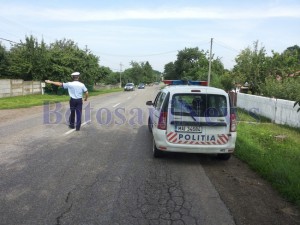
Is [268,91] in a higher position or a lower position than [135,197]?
higher

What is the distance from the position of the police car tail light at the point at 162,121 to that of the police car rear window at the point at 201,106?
6.9 inches

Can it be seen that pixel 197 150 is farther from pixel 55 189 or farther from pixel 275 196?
pixel 55 189

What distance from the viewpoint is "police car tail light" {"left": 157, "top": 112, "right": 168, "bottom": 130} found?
653 centimetres

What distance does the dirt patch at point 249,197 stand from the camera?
402cm

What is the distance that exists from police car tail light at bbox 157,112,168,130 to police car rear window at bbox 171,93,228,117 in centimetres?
18

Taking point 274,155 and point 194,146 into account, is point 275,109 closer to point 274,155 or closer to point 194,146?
point 274,155

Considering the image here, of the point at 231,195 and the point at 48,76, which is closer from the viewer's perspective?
the point at 231,195

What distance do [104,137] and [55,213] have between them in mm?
5268

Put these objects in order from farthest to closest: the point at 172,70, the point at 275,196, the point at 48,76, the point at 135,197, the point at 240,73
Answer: the point at 172,70 → the point at 48,76 → the point at 240,73 → the point at 275,196 → the point at 135,197

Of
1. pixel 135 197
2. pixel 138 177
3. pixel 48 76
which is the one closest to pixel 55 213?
pixel 135 197

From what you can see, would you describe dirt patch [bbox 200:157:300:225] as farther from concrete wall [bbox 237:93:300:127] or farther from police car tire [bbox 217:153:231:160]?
concrete wall [bbox 237:93:300:127]

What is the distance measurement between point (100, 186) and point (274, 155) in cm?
427

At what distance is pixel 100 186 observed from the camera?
4.93m

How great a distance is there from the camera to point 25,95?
28.0 m
